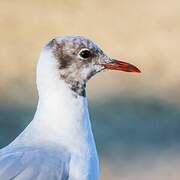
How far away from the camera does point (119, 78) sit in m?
9.85

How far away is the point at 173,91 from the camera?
951 cm

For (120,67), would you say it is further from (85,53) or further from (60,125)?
(60,125)

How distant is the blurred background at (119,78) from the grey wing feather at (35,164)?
8.89 ft

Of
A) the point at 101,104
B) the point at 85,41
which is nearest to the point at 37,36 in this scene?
the point at 101,104

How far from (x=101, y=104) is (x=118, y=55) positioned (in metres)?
0.59

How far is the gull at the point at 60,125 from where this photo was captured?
4.70 meters

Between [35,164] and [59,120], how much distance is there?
0.26 metres

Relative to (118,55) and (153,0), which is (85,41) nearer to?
(118,55)

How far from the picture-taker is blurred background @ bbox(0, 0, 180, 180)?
8266 millimetres

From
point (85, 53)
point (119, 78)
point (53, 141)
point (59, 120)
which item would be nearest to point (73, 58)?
point (85, 53)

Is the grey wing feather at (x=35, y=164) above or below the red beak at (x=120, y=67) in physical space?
below

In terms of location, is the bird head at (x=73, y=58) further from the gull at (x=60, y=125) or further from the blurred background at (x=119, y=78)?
the blurred background at (x=119, y=78)

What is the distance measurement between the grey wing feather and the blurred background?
2709 millimetres

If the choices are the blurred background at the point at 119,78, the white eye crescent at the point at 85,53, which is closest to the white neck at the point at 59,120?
the white eye crescent at the point at 85,53
